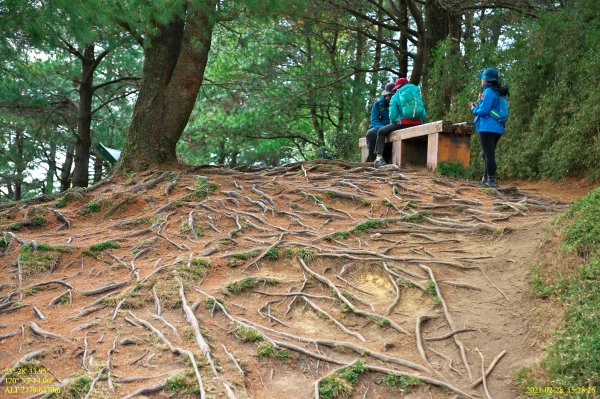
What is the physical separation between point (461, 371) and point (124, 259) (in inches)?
147

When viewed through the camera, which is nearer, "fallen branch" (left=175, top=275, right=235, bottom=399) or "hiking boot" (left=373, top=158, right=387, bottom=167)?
"fallen branch" (left=175, top=275, right=235, bottom=399)

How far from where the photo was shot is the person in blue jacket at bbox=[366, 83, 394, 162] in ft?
37.5

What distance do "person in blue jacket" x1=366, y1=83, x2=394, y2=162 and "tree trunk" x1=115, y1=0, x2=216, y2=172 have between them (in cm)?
324

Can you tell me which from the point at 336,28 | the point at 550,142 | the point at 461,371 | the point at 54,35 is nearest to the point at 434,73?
the point at 336,28

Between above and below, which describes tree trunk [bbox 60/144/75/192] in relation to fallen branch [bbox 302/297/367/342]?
above

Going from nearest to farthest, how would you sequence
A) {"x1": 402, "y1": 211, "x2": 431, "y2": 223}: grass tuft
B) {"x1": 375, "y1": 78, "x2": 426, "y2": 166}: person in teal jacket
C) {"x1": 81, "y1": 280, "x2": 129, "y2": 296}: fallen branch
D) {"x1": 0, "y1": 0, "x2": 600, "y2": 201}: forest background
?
{"x1": 81, "y1": 280, "x2": 129, "y2": 296}: fallen branch < {"x1": 402, "y1": 211, "x2": 431, "y2": 223}: grass tuft < {"x1": 0, "y1": 0, "x2": 600, "y2": 201}: forest background < {"x1": 375, "y1": 78, "x2": 426, "y2": 166}: person in teal jacket

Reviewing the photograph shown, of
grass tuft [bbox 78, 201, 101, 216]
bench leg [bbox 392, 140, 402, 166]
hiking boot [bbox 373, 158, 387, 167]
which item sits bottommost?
grass tuft [bbox 78, 201, 101, 216]

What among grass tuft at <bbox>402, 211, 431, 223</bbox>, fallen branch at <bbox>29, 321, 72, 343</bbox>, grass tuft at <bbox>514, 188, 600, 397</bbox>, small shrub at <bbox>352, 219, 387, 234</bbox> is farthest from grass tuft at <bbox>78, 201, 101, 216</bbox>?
grass tuft at <bbox>514, 188, 600, 397</bbox>

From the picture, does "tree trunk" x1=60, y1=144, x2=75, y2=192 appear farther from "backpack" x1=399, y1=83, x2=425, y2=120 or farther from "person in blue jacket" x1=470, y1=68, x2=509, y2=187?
"person in blue jacket" x1=470, y1=68, x2=509, y2=187

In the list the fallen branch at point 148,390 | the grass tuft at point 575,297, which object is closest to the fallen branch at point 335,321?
the grass tuft at point 575,297

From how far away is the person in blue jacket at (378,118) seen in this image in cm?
1142

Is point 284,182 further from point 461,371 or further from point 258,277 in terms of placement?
point 461,371

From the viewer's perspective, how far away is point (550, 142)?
421 inches

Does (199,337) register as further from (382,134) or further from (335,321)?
(382,134)
